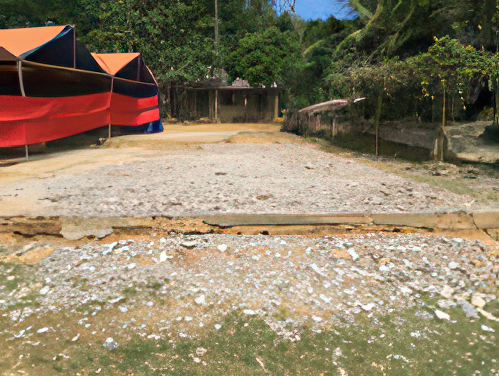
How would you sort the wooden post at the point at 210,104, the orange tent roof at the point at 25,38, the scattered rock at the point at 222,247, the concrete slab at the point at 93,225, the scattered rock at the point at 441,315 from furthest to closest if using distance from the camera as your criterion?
the wooden post at the point at 210,104 → the orange tent roof at the point at 25,38 → the concrete slab at the point at 93,225 → the scattered rock at the point at 222,247 → the scattered rock at the point at 441,315

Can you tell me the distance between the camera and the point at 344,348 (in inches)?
94.4

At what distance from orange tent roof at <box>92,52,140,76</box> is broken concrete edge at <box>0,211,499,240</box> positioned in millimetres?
9209

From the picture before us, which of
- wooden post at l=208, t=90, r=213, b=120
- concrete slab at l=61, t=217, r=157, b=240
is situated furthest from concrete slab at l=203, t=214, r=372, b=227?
wooden post at l=208, t=90, r=213, b=120

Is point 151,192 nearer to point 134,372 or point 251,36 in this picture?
point 134,372

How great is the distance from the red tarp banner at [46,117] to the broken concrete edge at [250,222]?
5.08 meters

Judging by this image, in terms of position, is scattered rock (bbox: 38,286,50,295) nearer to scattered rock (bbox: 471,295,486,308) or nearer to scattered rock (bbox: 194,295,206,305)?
scattered rock (bbox: 194,295,206,305)

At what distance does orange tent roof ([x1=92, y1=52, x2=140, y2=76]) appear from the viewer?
41.0 ft

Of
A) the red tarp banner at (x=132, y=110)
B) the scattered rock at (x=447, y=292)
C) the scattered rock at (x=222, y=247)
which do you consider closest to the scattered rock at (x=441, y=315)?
the scattered rock at (x=447, y=292)

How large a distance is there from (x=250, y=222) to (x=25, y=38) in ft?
26.3

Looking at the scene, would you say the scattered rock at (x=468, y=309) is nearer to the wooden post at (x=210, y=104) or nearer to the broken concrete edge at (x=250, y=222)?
the broken concrete edge at (x=250, y=222)

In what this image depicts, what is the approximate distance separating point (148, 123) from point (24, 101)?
6.62 meters

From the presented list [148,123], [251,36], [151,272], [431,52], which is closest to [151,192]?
[151,272]

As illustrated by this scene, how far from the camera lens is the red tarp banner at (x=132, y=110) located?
41.9 feet

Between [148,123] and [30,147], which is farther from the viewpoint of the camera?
[148,123]
